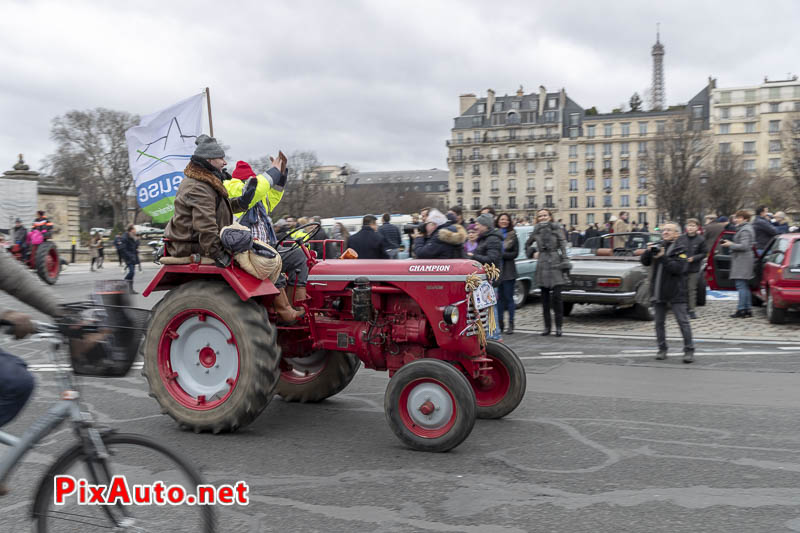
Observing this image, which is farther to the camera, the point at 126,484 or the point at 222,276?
the point at 222,276

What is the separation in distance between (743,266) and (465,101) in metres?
106

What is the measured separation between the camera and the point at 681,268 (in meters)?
9.35

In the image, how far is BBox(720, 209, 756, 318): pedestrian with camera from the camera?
12.9m

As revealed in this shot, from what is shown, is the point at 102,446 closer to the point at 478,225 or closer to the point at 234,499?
the point at 234,499

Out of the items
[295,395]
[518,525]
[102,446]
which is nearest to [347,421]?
[295,395]

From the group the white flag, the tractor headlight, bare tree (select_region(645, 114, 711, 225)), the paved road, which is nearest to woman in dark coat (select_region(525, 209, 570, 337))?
the paved road

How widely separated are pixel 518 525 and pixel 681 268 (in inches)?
250

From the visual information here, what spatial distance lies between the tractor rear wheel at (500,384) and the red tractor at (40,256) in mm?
18223

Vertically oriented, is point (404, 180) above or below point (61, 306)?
above

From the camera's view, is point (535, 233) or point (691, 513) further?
point (535, 233)

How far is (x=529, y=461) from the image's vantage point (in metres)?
5.09

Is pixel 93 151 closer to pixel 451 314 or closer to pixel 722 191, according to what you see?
pixel 722 191

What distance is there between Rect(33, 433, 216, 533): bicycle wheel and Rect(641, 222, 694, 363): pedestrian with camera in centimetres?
778

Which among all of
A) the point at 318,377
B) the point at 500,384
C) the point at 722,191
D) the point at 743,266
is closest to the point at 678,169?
the point at 722,191
